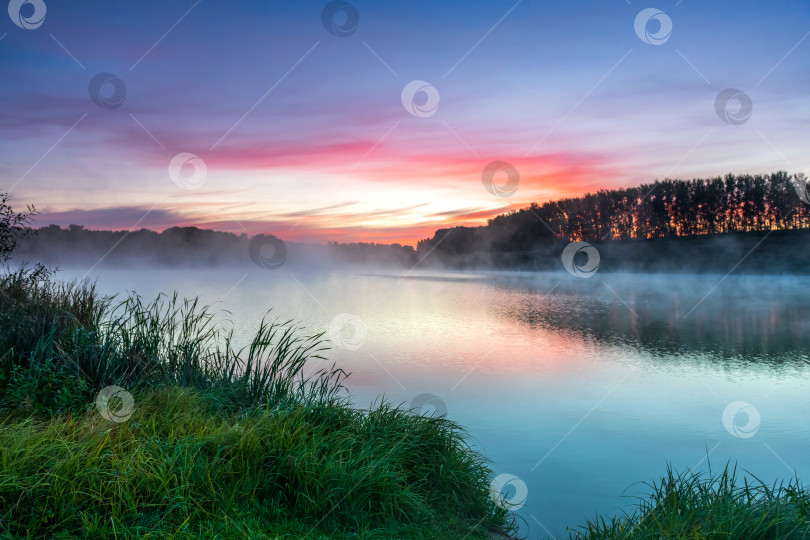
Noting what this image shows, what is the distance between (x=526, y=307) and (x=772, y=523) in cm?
2499

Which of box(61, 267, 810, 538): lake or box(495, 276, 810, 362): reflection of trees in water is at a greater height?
box(495, 276, 810, 362): reflection of trees in water

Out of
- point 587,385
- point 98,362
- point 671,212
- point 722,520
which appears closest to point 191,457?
point 98,362

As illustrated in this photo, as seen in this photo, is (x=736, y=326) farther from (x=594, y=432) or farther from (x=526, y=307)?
(x=594, y=432)

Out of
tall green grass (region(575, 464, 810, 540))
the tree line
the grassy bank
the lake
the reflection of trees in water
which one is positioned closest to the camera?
the grassy bank

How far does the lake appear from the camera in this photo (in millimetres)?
7652

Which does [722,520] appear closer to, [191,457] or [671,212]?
[191,457]

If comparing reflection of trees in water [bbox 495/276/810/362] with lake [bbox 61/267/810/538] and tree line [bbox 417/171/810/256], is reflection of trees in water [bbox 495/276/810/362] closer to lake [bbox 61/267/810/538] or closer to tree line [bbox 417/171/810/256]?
lake [bbox 61/267/810/538]

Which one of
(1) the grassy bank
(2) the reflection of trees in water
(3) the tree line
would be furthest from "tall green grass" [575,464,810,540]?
(3) the tree line

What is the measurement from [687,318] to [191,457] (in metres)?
25.6

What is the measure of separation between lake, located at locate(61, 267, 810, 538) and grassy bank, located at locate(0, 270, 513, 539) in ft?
3.85

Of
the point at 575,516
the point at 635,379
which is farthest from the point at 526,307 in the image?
the point at 575,516

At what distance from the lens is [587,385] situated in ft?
41.0

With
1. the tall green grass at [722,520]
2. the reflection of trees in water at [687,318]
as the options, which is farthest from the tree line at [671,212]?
the tall green grass at [722,520]

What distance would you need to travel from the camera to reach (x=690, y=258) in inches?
2286
